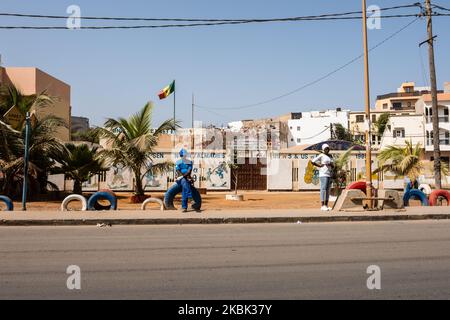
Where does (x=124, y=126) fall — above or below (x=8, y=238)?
above

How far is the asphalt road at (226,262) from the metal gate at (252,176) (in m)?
20.0

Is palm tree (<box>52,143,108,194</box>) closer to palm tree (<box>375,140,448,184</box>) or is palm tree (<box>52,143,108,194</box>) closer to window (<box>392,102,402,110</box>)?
palm tree (<box>375,140,448,184</box>)

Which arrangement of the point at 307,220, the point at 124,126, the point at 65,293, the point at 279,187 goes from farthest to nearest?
the point at 279,187
the point at 124,126
the point at 307,220
the point at 65,293

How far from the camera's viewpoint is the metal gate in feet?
100

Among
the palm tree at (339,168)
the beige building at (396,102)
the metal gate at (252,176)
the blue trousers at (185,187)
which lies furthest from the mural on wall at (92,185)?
the beige building at (396,102)

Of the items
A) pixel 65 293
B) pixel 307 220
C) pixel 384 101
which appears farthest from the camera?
pixel 384 101

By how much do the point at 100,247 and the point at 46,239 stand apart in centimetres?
168

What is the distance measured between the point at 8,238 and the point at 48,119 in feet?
34.2

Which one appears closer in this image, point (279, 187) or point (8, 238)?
point (8, 238)

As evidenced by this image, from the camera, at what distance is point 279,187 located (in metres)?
30.3

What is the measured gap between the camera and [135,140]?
19.8m
